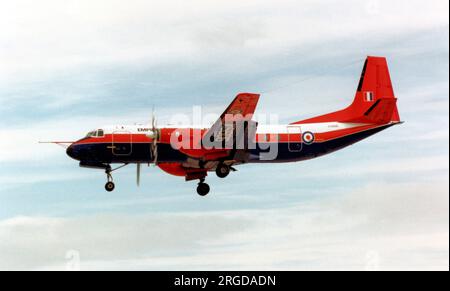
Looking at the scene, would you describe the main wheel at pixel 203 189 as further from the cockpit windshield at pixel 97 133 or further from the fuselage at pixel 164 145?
the cockpit windshield at pixel 97 133

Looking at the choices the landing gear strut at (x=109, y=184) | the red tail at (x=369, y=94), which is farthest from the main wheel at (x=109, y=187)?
the red tail at (x=369, y=94)

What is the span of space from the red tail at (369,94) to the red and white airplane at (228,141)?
0.20 feet

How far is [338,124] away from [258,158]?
5132mm

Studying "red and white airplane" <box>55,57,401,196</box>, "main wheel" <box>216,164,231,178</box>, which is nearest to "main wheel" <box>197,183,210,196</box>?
"red and white airplane" <box>55,57,401,196</box>

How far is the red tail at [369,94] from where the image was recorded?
42.2 meters

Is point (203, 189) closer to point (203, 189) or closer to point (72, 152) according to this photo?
point (203, 189)

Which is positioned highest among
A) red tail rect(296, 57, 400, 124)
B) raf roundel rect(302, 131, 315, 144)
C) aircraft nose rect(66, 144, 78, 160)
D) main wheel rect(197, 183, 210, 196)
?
red tail rect(296, 57, 400, 124)

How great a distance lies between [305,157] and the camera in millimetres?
40781

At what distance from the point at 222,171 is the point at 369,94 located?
396 inches

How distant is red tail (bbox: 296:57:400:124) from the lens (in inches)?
1662

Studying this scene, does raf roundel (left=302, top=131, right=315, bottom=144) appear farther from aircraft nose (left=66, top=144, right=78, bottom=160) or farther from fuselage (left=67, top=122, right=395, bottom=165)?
aircraft nose (left=66, top=144, right=78, bottom=160)
